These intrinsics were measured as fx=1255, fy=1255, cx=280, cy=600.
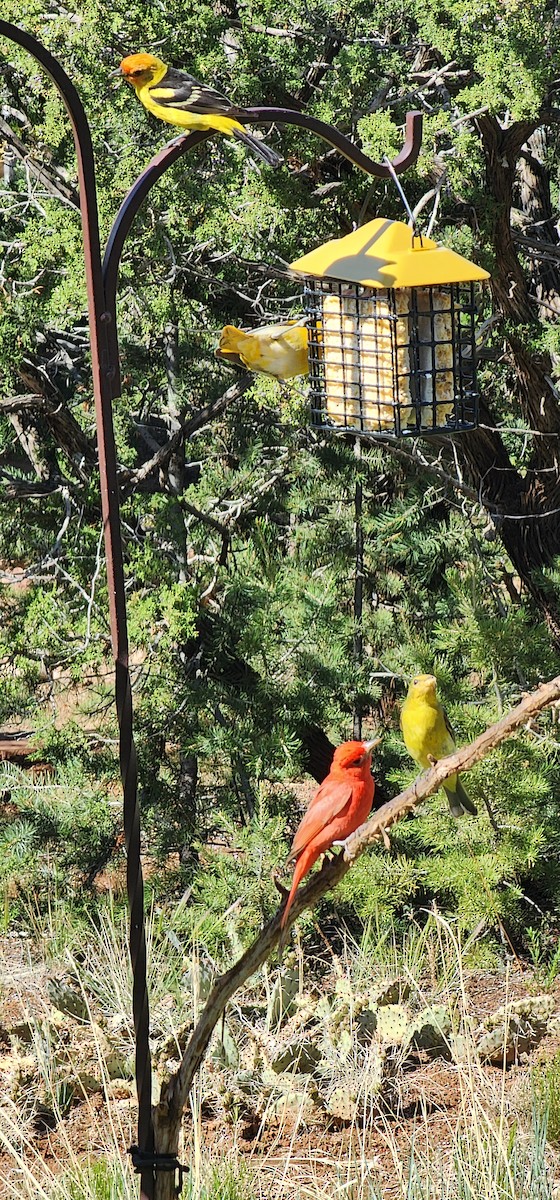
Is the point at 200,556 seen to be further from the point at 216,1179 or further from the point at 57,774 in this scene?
the point at 216,1179

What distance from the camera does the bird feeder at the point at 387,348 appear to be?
262cm

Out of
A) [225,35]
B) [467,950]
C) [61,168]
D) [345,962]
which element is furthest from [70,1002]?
[225,35]

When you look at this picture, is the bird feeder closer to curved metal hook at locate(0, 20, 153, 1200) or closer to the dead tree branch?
curved metal hook at locate(0, 20, 153, 1200)

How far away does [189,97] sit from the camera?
273cm

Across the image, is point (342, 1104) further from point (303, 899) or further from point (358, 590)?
point (358, 590)

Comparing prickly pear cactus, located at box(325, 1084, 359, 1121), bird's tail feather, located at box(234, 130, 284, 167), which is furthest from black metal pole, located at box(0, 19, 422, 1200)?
prickly pear cactus, located at box(325, 1084, 359, 1121)

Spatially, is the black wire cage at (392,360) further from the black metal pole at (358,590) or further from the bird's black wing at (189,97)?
the black metal pole at (358,590)

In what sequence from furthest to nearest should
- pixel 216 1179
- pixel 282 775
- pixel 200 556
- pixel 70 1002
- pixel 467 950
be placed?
pixel 200 556 → pixel 282 775 → pixel 467 950 → pixel 70 1002 → pixel 216 1179

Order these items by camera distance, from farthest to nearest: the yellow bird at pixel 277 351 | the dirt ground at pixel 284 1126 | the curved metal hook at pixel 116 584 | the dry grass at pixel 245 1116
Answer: the dirt ground at pixel 284 1126 → the dry grass at pixel 245 1116 → the yellow bird at pixel 277 351 → the curved metal hook at pixel 116 584

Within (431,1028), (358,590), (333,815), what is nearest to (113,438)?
(333,815)

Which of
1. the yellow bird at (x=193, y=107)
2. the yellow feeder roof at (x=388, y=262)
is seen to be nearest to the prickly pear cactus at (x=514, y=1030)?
the yellow feeder roof at (x=388, y=262)

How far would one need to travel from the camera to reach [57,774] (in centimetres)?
558

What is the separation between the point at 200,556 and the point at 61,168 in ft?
5.88

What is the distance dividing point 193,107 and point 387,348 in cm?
68
